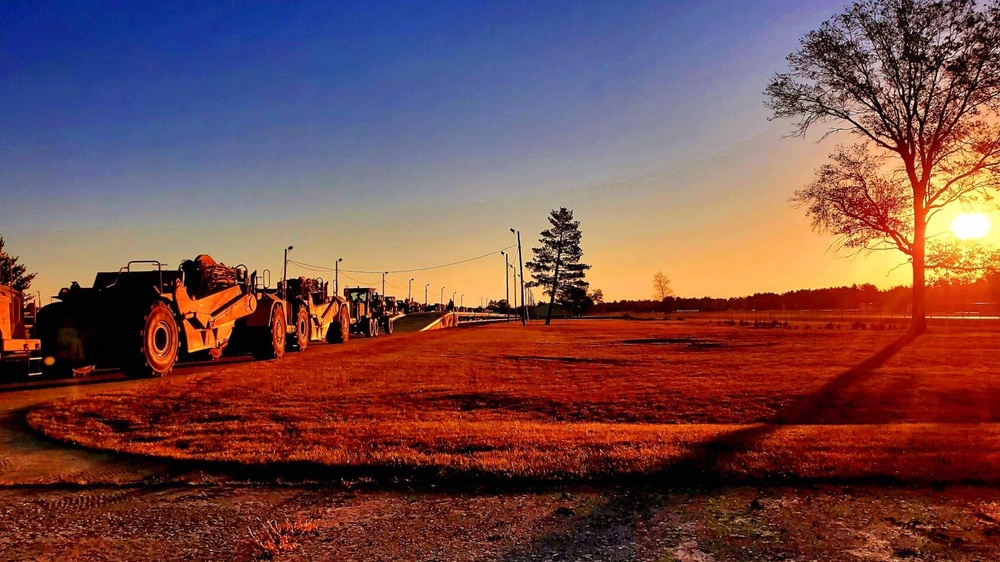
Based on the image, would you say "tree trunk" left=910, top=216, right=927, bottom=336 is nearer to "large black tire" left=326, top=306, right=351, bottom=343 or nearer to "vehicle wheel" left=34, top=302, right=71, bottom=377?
"large black tire" left=326, top=306, right=351, bottom=343

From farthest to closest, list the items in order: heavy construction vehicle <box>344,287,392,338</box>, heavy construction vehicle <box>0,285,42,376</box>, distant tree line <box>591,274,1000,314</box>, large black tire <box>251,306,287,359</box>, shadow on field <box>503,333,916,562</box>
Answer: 1. distant tree line <box>591,274,1000,314</box>
2. heavy construction vehicle <box>344,287,392,338</box>
3. large black tire <box>251,306,287,359</box>
4. heavy construction vehicle <box>0,285,42,376</box>
5. shadow on field <box>503,333,916,562</box>

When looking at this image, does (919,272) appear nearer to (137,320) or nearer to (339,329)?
Result: (339,329)

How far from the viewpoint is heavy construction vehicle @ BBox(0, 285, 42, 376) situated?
47.0 ft

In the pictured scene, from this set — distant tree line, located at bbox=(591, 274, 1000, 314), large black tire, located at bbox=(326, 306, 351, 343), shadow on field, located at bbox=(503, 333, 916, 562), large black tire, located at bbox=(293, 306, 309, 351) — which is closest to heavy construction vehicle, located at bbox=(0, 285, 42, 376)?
large black tire, located at bbox=(293, 306, 309, 351)

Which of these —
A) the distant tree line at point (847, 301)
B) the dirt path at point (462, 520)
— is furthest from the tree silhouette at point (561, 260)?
the dirt path at point (462, 520)

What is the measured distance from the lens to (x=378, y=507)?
19.3 ft

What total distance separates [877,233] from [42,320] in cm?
2818

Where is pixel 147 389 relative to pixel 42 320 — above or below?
below

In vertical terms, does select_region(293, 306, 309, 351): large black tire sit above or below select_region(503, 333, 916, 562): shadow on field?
above

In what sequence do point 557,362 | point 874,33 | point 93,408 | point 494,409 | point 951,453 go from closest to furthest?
point 951,453
point 93,408
point 494,409
point 557,362
point 874,33

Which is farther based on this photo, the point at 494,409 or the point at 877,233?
the point at 877,233

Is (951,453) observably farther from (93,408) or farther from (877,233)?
(877,233)

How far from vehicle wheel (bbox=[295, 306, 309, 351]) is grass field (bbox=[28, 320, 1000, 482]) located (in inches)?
144

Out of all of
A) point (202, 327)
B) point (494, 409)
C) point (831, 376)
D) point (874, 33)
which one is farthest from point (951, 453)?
point (874, 33)
